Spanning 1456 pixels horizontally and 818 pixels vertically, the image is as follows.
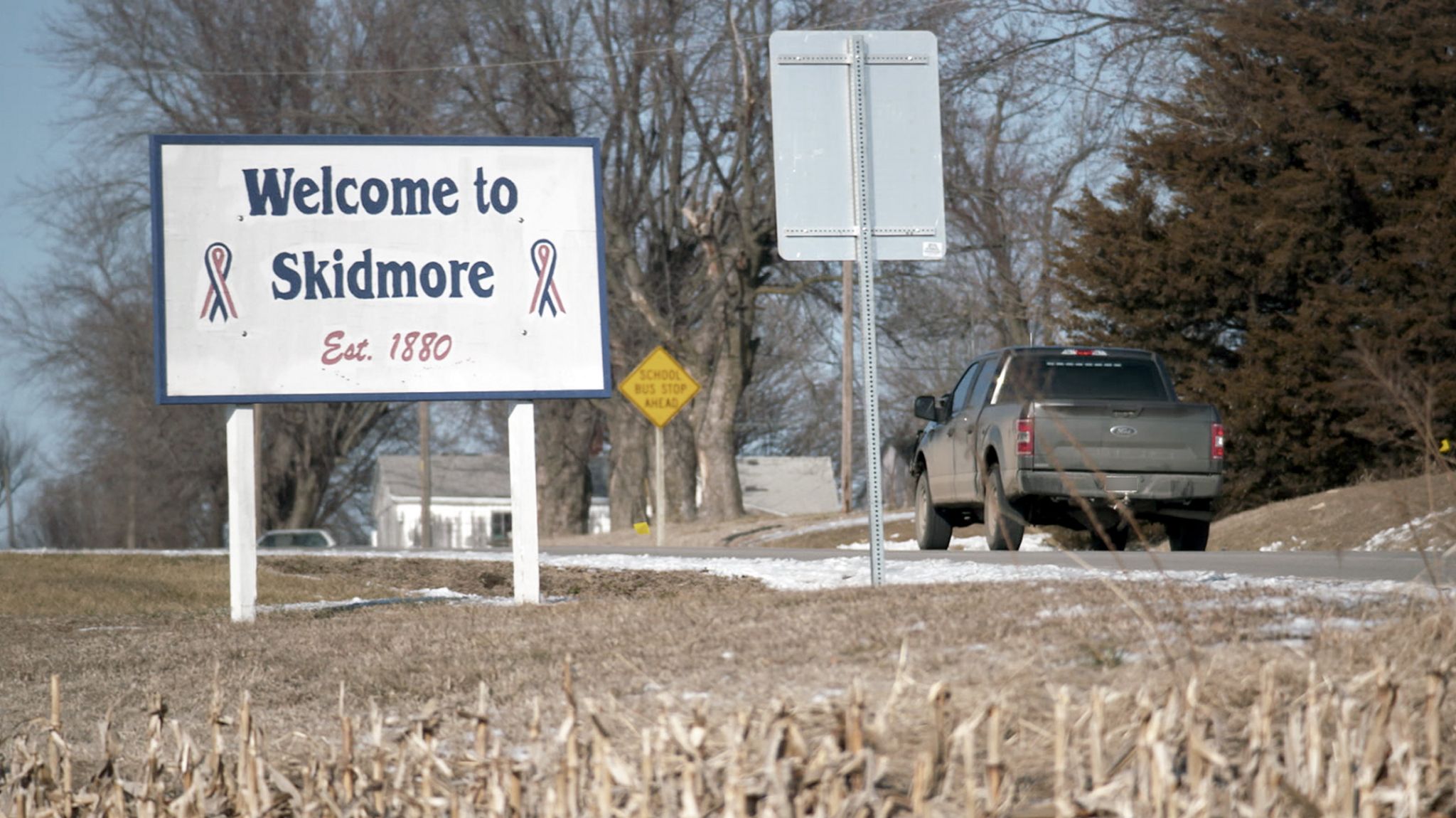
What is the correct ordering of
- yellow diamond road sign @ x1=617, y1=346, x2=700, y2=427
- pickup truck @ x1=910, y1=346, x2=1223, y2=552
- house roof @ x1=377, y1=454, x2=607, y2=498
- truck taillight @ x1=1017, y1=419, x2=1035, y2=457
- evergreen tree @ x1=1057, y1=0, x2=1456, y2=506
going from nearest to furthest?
truck taillight @ x1=1017, y1=419, x2=1035, y2=457, pickup truck @ x1=910, y1=346, x2=1223, y2=552, evergreen tree @ x1=1057, y1=0, x2=1456, y2=506, yellow diamond road sign @ x1=617, y1=346, x2=700, y2=427, house roof @ x1=377, y1=454, x2=607, y2=498

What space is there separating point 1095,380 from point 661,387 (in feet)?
37.5

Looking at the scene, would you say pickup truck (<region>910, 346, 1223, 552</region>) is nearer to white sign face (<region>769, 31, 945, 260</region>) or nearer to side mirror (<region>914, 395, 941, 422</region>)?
side mirror (<region>914, 395, 941, 422</region>)

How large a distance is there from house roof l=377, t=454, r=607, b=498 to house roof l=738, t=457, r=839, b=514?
22.5 feet

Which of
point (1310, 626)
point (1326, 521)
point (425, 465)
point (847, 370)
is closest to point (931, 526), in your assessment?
point (1326, 521)

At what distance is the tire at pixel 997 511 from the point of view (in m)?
13.7

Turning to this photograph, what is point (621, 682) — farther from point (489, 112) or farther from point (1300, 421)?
point (489, 112)

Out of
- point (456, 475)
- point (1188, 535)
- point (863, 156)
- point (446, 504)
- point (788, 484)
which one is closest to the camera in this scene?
point (863, 156)

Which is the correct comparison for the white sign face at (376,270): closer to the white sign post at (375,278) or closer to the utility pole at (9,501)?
the white sign post at (375,278)

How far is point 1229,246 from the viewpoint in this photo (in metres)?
21.0

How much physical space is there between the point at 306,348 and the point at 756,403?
60.9 metres

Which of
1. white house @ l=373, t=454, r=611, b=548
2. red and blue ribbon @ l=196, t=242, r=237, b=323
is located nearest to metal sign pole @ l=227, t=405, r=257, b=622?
red and blue ribbon @ l=196, t=242, r=237, b=323

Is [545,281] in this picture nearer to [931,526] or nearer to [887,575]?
[887,575]

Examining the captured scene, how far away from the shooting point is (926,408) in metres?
15.6

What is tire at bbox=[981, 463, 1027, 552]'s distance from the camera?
13672 millimetres
